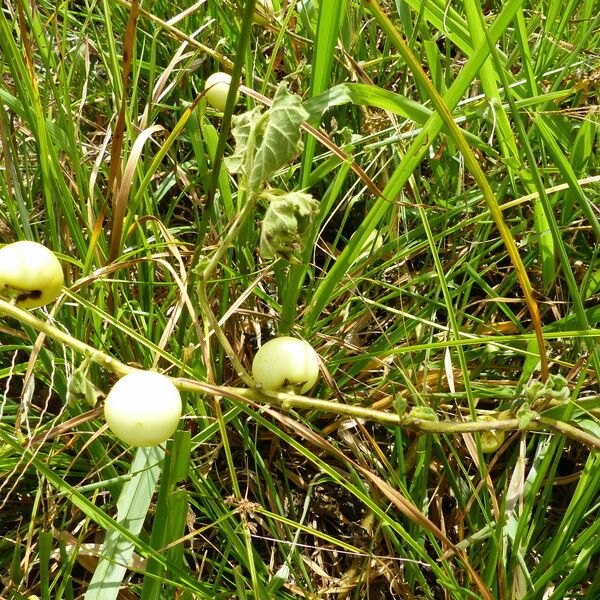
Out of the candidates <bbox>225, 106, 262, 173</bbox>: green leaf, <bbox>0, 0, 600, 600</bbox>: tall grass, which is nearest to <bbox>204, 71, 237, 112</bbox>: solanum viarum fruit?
<bbox>0, 0, 600, 600</bbox>: tall grass

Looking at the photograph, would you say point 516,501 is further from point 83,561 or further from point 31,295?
point 31,295

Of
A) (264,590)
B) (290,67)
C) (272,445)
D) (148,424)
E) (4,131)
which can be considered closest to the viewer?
(148,424)

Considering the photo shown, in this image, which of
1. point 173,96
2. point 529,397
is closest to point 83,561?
point 529,397

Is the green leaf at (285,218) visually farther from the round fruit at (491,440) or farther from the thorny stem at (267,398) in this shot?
the round fruit at (491,440)

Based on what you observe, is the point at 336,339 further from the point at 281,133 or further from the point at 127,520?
the point at 281,133

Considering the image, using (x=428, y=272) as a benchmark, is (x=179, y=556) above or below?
below

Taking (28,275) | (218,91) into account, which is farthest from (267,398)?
(218,91)

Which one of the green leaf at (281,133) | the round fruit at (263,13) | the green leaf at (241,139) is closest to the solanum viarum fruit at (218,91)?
the round fruit at (263,13)
